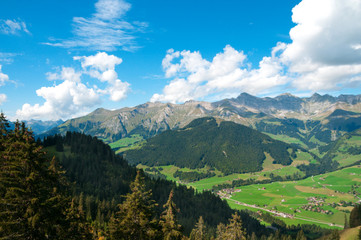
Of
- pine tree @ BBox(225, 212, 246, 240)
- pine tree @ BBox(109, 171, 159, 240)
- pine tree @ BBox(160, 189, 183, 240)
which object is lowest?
pine tree @ BBox(225, 212, 246, 240)

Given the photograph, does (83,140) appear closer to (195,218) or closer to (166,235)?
(195,218)

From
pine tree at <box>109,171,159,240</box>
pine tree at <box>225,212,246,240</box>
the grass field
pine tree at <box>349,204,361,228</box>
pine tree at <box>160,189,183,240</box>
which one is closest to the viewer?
pine tree at <box>109,171,159,240</box>

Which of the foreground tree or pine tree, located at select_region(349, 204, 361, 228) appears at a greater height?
→ the foreground tree

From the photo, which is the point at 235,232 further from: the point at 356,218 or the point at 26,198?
the point at 356,218

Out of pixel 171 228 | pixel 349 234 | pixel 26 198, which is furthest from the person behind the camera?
pixel 349 234

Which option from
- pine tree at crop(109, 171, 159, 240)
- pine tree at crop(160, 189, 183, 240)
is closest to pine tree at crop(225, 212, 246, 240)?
pine tree at crop(160, 189, 183, 240)

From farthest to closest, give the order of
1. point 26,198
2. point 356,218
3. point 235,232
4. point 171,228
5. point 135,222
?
point 356,218 < point 235,232 < point 171,228 < point 135,222 < point 26,198

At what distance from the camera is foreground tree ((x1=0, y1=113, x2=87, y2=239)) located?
14.9 m

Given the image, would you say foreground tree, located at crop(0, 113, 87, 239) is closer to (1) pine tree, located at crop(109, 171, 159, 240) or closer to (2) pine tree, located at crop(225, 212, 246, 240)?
(1) pine tree, located at crop(109, 171, 159, 240)

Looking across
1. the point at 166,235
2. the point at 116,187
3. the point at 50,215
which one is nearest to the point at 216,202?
the point at 116,187

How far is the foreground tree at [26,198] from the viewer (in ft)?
48.8

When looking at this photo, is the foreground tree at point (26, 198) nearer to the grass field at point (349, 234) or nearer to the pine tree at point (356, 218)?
the grass field at point (349, 234)

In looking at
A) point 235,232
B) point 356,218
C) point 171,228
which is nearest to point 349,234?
point 356,218

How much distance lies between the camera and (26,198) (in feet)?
50.7
